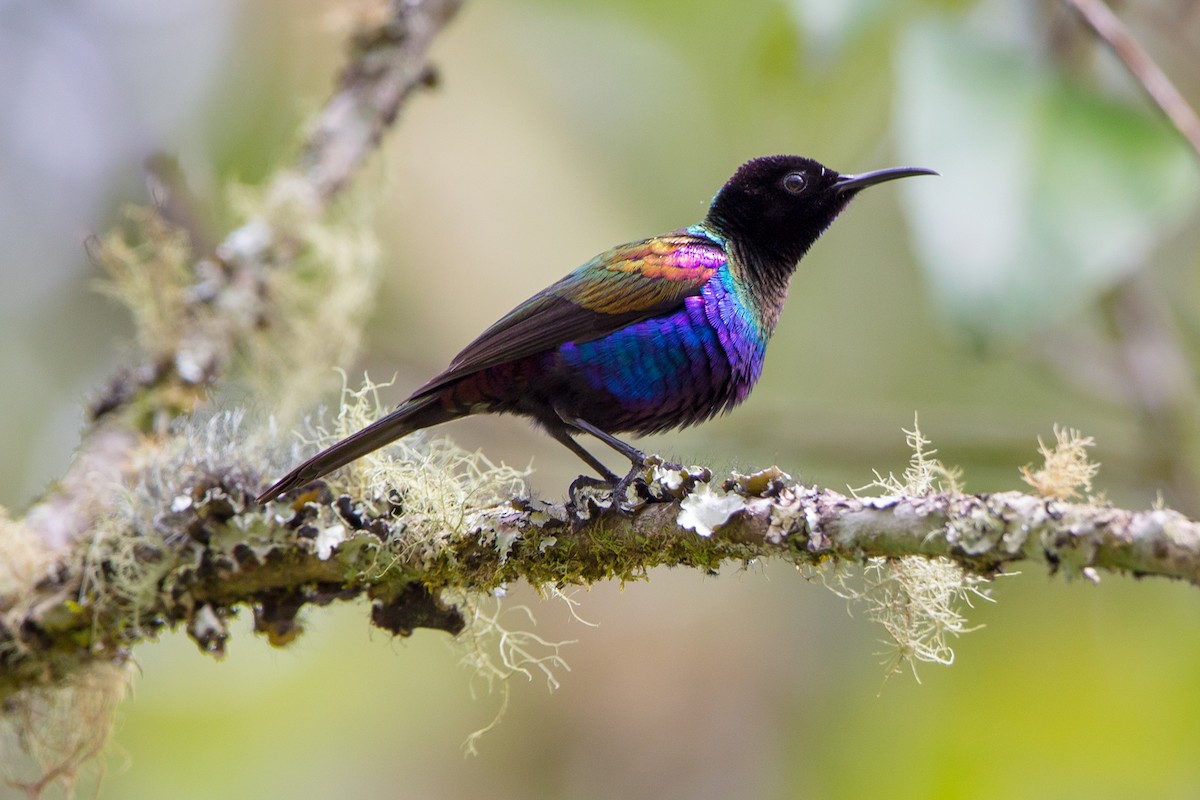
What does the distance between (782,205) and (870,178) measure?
33cm

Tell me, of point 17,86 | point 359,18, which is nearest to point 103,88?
point 17,86

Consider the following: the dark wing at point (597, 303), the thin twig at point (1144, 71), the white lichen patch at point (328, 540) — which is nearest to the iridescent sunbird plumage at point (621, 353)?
the dark wing at point (597, 303)

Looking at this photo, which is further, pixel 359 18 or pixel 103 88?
pixel 103 88

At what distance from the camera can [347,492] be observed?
3.19 meters

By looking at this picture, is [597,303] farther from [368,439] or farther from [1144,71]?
[1144,71]

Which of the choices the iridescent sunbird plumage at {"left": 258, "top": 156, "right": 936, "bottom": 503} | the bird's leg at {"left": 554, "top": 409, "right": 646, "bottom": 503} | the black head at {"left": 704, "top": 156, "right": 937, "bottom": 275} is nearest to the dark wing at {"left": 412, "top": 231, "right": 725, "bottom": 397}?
the iridescent sunbird plumage at {"left": 258, "top": 156, "right": 936, "bottom": 503}

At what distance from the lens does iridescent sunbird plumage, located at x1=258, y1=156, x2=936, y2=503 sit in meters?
3.68

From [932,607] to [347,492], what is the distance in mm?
1545

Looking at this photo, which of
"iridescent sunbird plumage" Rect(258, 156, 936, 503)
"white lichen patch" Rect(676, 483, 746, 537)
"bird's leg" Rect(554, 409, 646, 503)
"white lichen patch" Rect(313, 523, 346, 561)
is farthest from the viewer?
"iridescent sunbird plumage" Rect(258, 156, 936, 503)

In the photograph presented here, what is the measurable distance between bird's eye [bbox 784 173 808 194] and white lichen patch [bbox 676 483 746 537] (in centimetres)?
208

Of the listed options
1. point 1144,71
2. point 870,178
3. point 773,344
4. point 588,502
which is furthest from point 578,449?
point 773,344

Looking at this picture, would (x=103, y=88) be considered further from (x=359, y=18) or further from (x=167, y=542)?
(x=167, y=542)

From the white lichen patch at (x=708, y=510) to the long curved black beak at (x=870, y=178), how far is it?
6.06ft

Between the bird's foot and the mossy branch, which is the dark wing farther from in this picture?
the bird's foot
